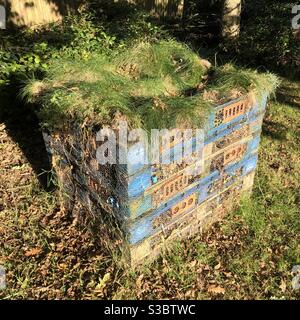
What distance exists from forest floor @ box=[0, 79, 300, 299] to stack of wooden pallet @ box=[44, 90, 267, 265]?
9.0 inches

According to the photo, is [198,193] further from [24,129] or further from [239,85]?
[24,129]

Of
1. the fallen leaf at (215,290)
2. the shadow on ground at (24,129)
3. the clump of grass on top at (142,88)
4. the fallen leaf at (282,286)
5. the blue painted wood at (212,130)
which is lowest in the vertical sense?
the fallen leaf at (282,286)

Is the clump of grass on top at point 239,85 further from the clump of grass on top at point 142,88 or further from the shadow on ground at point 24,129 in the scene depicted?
the shadow on ground at point 24,129

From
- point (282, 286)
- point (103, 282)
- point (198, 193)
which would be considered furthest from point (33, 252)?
point (282, 286)

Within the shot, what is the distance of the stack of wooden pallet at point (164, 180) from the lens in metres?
3.20

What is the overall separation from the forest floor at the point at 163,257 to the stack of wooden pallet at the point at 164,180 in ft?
0.75

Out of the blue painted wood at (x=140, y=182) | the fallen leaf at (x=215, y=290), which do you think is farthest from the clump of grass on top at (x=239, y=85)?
the fallen leaf at (x=215, y=290)

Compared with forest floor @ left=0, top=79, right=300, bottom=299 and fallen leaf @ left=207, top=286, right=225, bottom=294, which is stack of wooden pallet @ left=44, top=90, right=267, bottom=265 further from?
fallen leaf @ left=207, top=286, right=225, bottom=294

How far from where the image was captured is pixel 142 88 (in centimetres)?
370

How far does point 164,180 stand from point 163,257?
2.95 ft

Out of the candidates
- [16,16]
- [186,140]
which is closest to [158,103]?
[186,140]

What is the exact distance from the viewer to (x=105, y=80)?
371 cm

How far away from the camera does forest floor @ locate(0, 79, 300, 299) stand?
3564mm

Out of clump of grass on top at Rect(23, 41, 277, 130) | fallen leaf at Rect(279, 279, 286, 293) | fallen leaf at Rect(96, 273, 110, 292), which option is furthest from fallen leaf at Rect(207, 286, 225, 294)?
clump of grass on top at Rect(23, 41, 277, 130)
